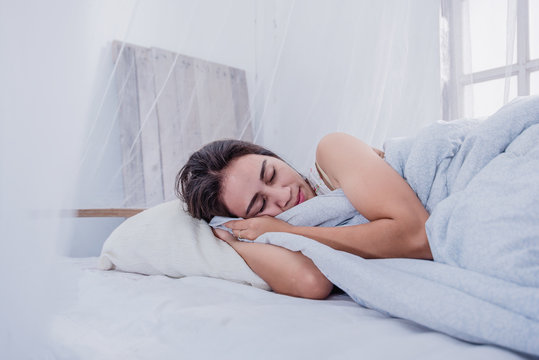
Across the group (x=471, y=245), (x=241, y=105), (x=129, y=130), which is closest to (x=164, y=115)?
(x=129, y=130)

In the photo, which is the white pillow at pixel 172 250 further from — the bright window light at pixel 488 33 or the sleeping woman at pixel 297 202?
the bright window light at pixel 488 33

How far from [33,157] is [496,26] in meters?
1.54

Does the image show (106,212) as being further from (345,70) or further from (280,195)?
(345,70)

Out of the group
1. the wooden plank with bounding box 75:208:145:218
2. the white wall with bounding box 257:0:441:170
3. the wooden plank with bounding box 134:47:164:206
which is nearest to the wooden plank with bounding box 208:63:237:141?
the white wall with bounding box 257:0:441:170

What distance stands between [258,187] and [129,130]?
0.85m

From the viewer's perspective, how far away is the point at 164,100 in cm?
175

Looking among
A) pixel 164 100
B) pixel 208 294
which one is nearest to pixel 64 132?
pixel 208 294

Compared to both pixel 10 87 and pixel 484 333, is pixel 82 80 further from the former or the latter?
pixel 484 333

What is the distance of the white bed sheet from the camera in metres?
0.48

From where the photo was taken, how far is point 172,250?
3.42 feet

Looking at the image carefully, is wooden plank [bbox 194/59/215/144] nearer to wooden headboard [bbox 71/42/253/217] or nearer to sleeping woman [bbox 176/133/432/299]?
wooden headboard [bbox 71/42/253/217]

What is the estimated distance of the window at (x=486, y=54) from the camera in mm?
1323

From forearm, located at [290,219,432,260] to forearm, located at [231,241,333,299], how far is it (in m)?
0.10

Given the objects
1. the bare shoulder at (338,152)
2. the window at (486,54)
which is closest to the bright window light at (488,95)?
the window at (486,54)
